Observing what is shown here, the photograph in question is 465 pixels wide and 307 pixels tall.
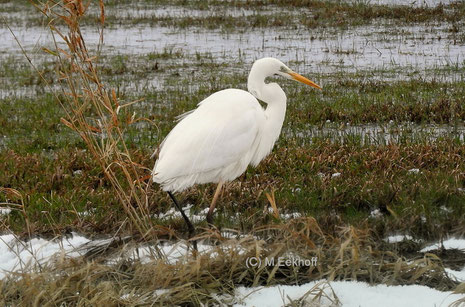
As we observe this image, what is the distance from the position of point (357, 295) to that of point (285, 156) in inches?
134

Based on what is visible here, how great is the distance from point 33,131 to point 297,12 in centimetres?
1215

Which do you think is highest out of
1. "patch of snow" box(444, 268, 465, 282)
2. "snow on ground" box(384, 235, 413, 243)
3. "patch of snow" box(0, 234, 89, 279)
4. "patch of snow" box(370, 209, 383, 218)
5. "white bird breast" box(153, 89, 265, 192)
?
"white bird breast" box(153, 89, 265, 192)

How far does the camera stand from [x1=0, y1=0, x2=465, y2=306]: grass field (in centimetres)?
418

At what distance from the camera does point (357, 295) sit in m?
3.94

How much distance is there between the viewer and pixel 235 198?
6125 millimetres

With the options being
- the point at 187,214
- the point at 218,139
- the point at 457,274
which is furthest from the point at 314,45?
the point at 457,274

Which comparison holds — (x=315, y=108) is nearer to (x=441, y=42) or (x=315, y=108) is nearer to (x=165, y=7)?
(x=441, y=42)

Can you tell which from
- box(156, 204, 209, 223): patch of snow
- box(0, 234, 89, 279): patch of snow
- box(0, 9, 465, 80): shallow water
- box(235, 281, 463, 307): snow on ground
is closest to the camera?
box(235, 281, 463, 307): snow on ground

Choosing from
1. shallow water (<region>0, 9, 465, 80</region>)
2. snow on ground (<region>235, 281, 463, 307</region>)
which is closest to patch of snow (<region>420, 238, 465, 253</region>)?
snow on ground (<region>235, 281, 463, 307</region>)

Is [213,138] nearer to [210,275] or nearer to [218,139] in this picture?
[218,139]

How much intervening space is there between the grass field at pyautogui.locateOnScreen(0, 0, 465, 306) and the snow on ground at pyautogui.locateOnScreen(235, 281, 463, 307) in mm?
68

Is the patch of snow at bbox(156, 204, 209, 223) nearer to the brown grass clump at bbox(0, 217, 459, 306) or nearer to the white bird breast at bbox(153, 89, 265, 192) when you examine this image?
the white bird breast at bbox(153, 89, 265, 192)

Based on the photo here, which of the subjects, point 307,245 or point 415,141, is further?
point 415,141

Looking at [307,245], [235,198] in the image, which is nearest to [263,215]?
[235,198]
